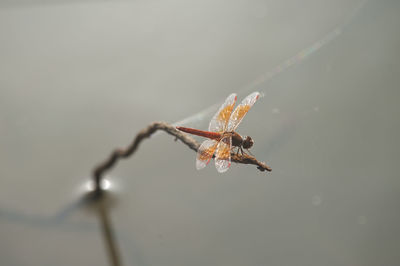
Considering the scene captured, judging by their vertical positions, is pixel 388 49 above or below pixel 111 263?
above

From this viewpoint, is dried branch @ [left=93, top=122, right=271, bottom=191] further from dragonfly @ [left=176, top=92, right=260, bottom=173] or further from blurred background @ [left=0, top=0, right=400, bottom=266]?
blurred background @ [left=0, top=0, right=400, bottom=266]

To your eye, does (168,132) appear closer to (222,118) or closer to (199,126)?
(222,118)

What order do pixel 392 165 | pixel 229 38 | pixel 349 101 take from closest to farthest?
pixel 392 165, pixel 349 101, pixel 229 38

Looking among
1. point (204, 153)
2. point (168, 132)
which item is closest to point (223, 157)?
point (204, 153)

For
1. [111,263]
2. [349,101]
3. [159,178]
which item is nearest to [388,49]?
[349,101]

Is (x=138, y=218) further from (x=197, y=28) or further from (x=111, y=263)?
(x=197, y=28)

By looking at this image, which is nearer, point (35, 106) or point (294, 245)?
point (294, 245)

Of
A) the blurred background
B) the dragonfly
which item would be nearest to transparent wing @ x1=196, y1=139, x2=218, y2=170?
the dragonfly

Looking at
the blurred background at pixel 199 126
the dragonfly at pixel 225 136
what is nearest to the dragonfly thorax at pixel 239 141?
the dragonfly at pixel 225 136
